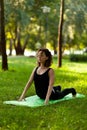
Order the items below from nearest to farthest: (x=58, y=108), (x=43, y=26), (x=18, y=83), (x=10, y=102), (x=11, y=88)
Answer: (x=58, y=108), (x=10, y=102), (x=11, y=88), (x=18, y=83), (x=43, y=26)

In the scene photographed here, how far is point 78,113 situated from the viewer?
315 inches

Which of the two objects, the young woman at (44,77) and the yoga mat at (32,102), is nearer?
the yoga mat at (32,102)

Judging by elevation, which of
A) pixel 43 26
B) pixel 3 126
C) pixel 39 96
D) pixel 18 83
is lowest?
pixel 43 26

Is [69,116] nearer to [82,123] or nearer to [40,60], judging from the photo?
[82,123]

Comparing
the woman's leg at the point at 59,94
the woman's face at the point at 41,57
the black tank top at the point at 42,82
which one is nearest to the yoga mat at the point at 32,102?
the woman's leg at the point at 59,94

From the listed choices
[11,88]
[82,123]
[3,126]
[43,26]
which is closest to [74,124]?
[82,123]

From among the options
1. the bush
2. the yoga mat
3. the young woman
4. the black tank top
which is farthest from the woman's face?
the bush

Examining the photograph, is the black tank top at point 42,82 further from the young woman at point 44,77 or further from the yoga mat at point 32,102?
the yoga mat at point 32,102

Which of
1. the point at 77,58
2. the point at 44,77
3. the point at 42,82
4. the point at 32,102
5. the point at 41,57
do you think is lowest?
the point at 77,58

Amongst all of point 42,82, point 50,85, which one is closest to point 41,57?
point 42,82

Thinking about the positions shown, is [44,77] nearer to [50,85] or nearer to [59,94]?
[50,85]

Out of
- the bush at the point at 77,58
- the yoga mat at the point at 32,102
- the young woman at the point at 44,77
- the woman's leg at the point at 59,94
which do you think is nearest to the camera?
the yoga mat at the point at 32,102

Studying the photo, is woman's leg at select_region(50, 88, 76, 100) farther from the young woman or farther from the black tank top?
the black tank top

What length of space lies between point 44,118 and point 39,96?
1.84 m
